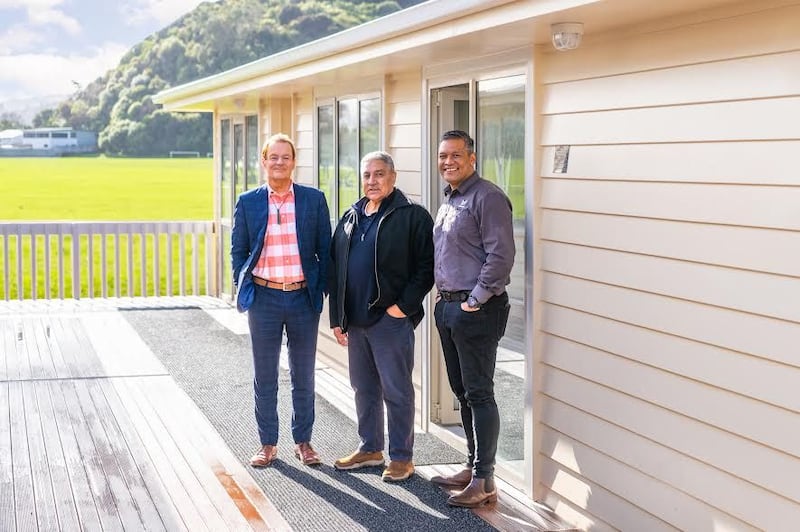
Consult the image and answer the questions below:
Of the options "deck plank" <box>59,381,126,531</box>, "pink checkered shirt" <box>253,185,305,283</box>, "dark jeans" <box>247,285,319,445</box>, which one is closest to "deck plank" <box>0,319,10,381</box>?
"deck plank" <box>59,381,126,531</box>

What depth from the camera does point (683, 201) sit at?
4039mm

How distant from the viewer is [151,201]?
142 ft

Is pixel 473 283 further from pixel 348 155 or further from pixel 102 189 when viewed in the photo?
pixel 102 189

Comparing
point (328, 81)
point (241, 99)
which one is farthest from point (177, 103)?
point (328, 81)

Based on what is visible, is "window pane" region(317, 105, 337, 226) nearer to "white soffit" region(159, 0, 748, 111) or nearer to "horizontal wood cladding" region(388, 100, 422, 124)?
"white soffit" region(159, 0, 748, 111)

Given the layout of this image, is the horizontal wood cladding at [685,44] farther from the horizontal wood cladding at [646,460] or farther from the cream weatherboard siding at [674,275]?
the horizontal wood cladding at [646,460]

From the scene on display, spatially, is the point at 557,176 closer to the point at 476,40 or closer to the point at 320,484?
the point at 476,40

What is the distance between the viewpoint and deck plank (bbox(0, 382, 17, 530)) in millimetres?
4895

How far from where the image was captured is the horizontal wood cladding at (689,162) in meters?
3.56

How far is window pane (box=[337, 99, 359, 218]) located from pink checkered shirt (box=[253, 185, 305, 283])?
2.50m

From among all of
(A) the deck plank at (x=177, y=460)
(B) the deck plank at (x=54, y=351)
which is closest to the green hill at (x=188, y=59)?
(B) the deck plank at (x=54, y=351)

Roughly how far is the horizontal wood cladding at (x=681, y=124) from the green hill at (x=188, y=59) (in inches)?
1441

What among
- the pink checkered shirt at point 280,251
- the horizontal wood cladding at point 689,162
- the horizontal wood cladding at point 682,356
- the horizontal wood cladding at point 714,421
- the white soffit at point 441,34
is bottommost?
the horizontal wood cladding at point 714,421

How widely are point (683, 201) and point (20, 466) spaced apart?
358 centimetres
